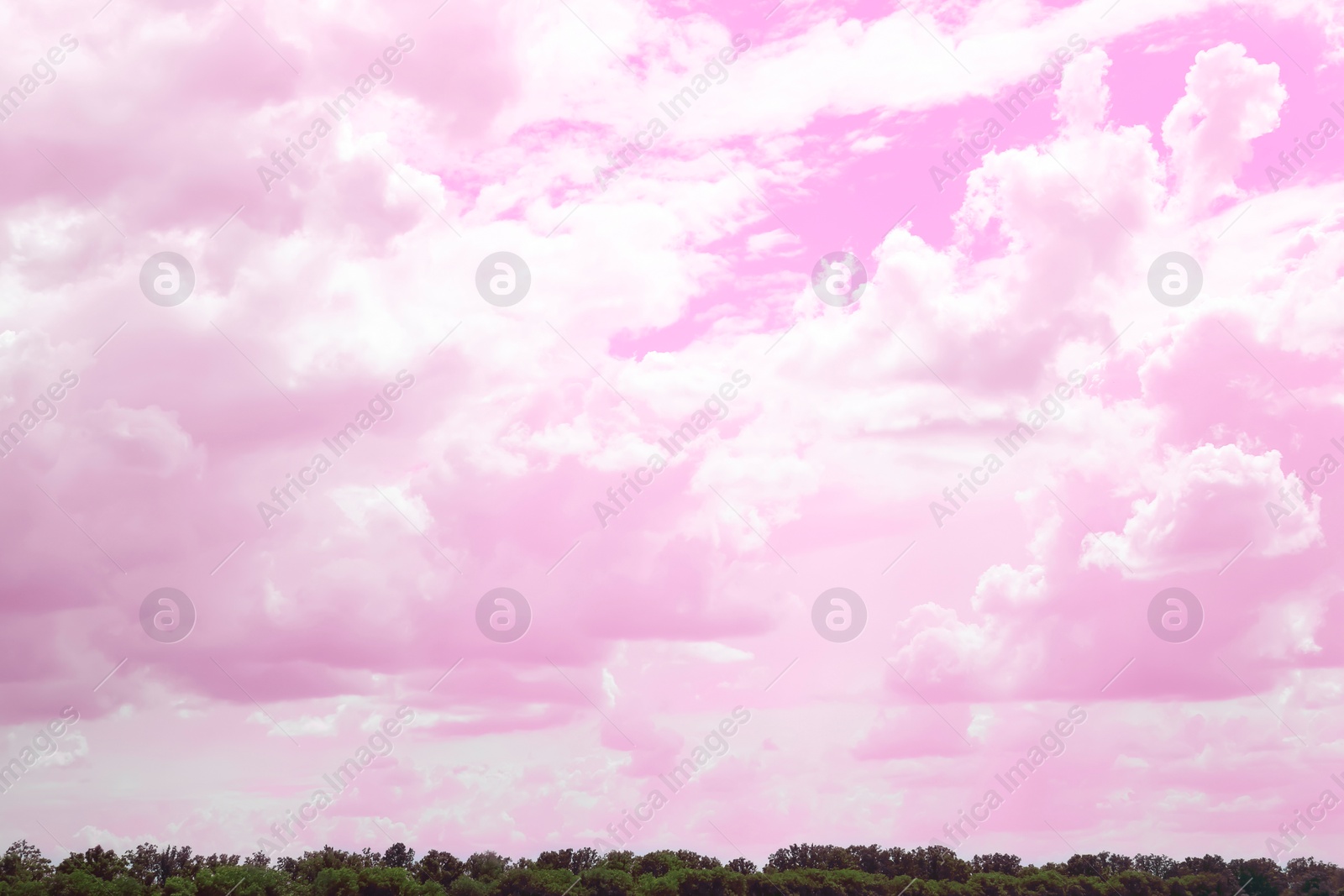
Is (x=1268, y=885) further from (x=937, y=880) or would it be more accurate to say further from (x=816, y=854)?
(x=816, y=854)

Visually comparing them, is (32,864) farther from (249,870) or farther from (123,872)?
(249,870)

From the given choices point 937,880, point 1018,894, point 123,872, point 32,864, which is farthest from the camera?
point 937,880

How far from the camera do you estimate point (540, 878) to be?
152125 millimetres

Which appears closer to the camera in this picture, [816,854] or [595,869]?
[595,869]

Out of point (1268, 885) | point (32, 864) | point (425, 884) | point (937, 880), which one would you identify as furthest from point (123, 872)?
point (1268, 885)

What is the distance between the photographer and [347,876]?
468 ft

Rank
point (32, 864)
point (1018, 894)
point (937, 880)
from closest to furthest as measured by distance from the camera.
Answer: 1. point (32, 864)
2. point (1018, 894)
3. point (937, 880)

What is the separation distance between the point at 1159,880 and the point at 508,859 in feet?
343

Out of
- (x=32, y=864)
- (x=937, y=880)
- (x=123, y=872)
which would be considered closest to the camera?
(x=32, y=864)

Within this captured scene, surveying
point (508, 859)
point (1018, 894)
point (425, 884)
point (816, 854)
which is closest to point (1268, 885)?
point (1018, 894)

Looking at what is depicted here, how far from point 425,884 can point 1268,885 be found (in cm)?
13898

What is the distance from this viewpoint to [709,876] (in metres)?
151

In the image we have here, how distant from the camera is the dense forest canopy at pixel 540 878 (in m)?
131

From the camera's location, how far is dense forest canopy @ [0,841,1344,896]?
5162 inches
